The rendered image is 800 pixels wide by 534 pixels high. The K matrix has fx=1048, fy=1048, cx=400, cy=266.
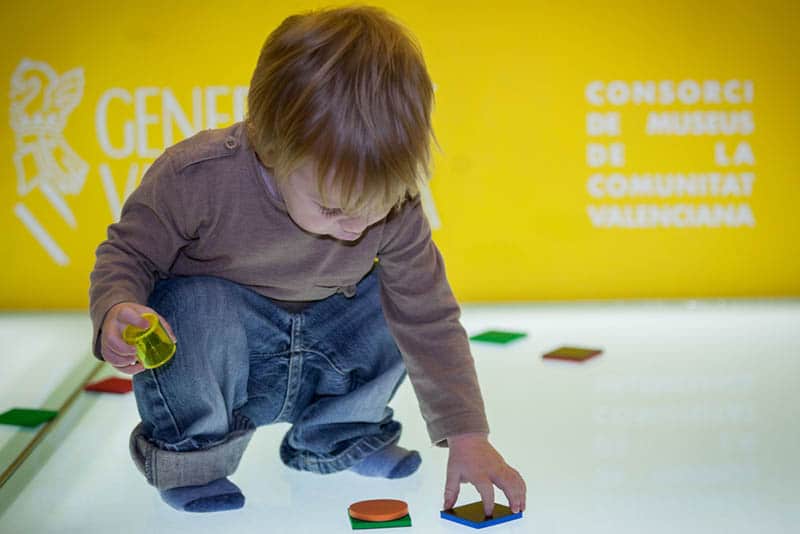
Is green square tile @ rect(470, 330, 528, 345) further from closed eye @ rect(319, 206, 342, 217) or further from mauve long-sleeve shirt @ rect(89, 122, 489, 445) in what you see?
closed eye @ rect(319, 206, 342, 217)

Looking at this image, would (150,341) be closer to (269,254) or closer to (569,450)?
(269,254)

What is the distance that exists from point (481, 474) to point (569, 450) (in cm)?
21

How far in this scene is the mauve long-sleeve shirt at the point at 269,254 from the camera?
887 mm

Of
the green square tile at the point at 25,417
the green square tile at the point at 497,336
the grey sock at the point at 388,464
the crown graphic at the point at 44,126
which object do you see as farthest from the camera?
the crown graphic at the point at 44,126

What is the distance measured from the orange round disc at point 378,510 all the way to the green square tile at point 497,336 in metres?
0.73

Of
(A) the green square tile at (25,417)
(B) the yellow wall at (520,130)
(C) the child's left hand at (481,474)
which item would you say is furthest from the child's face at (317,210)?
(B) the yellow wall at (520,130)

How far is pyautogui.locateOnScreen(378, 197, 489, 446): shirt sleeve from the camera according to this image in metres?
0.93

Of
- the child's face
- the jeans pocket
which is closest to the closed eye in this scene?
the child's face

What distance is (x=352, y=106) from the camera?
76 cm

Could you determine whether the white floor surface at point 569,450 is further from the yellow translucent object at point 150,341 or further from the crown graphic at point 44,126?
the crown graphic at point 44,126

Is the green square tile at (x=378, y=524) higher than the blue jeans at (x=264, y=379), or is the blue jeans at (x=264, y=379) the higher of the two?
the blue jeans at (x=264, y=379)

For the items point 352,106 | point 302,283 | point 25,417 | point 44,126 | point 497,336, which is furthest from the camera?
point 44,126

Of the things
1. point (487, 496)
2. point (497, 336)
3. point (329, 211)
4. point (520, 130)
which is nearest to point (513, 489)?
point (487, 496)

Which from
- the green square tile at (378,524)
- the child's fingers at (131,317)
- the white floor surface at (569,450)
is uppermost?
the child's fingers at (131,317)
